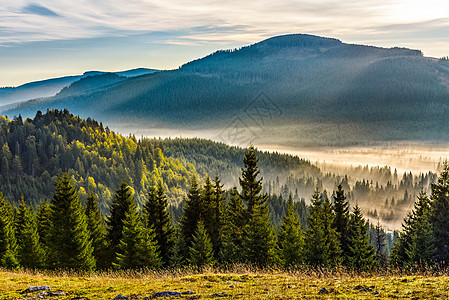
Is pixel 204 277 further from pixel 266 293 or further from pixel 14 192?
pixel 14 192

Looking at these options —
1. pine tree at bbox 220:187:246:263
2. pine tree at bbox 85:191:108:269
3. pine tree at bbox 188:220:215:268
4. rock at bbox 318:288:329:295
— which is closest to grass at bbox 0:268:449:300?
rock at bbox 318:288:329:295

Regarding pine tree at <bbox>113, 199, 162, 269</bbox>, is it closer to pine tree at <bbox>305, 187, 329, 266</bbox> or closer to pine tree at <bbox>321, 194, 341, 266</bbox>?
pine tree at <bbox>305, 187, 329, 266</bbox>

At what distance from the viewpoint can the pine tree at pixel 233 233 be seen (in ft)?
143

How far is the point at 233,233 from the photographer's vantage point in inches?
1826

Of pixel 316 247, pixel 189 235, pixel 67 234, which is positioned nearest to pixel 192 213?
pixel 189 235

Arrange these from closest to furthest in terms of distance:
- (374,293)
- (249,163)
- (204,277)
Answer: (374,293) < (204,277) < (249,163)

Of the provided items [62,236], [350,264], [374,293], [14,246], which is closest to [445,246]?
[350,264]

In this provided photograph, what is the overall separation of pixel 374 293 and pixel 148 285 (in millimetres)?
11675

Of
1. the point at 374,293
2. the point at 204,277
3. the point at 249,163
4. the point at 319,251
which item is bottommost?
the point at 319,251

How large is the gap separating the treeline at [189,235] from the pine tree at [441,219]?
891 cm

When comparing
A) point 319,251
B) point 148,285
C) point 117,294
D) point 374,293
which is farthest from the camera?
point 319,251

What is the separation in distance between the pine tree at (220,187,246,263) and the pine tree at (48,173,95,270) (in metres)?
15.6

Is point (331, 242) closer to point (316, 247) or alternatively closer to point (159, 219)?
point (316, 247)

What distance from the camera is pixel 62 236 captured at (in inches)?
1652
